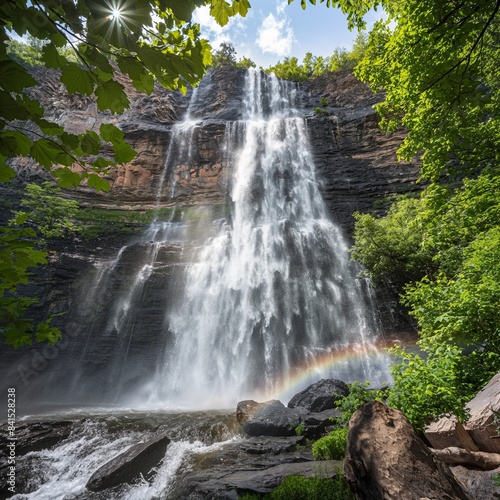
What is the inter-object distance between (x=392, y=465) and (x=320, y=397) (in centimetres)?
678

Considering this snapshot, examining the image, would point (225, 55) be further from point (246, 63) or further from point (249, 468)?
point (249, 468)

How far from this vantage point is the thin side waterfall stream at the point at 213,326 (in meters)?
12.8

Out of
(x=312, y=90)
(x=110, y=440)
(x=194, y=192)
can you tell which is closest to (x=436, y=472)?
(x=110, y=440)

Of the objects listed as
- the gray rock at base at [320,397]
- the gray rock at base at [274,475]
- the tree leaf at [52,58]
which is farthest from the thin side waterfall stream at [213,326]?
the tree leaf at [52,58]

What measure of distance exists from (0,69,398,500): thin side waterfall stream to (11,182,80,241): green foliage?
3.63 m

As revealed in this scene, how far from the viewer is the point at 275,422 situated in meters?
7.76

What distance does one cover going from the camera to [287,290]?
16.5 meters

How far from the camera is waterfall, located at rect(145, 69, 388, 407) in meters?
13.8

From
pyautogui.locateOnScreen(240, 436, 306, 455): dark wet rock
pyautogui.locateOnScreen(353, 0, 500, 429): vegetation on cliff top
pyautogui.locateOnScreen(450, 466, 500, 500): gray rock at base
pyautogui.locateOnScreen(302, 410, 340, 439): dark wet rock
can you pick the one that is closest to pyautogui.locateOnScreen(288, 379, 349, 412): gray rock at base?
pyautogui.locateOnScreen(302, 410, 340, 439): dark wet rock

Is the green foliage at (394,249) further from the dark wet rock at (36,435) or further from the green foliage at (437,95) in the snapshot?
the dark wet rock at (36,435)

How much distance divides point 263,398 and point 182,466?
704 centimetres

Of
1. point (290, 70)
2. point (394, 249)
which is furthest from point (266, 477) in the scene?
point (290, 70)

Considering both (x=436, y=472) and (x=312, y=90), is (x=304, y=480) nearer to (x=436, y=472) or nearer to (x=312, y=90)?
(x=436, y=472)

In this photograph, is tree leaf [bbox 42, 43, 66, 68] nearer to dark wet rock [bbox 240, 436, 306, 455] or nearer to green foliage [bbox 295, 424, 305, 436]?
dark wet rock [bbox 240, 436, 306, 455]
